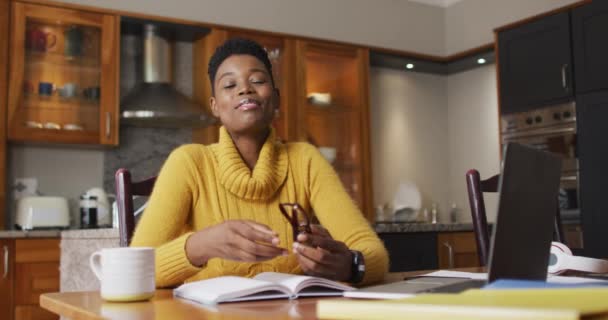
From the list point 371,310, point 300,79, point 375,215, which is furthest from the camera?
point 375,215

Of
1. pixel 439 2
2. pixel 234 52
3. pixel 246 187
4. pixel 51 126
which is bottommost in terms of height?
pixel 246 187

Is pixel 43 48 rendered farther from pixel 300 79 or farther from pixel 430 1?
pixel 430 1

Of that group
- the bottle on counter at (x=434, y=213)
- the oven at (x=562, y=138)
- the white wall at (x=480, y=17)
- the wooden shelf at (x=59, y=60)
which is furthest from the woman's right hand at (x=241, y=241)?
the bottle on counter at (x=434, y=213)

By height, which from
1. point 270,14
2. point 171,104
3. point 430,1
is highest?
point 430,1

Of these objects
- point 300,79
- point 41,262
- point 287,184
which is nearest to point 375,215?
point 300,79

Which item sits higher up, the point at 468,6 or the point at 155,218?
the point at 468,6

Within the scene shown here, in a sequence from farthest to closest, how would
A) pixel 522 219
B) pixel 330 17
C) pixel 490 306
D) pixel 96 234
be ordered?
pixel 330 17, pixel 96 234, pixel 522 219, pixel 490 306

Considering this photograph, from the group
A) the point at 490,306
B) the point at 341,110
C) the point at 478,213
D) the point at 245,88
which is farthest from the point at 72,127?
the point at 490,306

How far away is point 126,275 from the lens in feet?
3.17

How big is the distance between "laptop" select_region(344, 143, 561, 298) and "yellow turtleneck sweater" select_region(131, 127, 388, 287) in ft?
1.56

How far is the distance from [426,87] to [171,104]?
7.62ft

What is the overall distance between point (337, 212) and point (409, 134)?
3753mm

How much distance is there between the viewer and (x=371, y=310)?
53cm

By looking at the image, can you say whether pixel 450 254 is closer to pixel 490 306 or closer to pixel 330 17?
pixel 330 17
